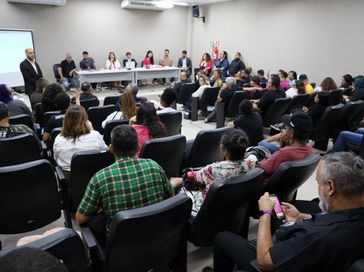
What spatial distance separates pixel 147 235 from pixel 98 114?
2820mm

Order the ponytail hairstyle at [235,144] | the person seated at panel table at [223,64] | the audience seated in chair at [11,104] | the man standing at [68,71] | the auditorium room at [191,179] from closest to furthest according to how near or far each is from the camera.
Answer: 1. the auditorium room at [191,179]
2. the ponytail hairstyle at [235,144]
3. the audience seated in chair at [11,104]
4. the man standing at [68,71]
5. the person seated at panel table at [223,64]

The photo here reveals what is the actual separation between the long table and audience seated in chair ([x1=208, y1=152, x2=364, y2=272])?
26.6 ft

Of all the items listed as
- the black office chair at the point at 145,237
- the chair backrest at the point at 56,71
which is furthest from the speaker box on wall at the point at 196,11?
the black office chair at the point at 145,237

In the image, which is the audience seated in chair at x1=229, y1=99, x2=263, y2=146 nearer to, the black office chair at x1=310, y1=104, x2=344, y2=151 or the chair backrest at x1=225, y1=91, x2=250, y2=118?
the black office chair at x1=310, y1=104, x2=344, y2=151

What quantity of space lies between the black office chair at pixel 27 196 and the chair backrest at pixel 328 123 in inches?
137

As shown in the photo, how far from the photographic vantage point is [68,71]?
9.20 metres

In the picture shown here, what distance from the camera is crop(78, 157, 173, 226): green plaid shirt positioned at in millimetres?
1547

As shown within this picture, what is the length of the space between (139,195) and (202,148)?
1.30m

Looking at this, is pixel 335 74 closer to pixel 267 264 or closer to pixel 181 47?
pixel 181 47

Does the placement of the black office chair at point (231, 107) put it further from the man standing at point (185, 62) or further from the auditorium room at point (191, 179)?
the man standing at point (185, 62)

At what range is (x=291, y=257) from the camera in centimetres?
114

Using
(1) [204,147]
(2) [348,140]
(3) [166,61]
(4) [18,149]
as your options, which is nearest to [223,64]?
(3) [166,61]

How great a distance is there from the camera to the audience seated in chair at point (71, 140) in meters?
2.41

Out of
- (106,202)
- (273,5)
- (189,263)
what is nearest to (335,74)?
(273,5)
